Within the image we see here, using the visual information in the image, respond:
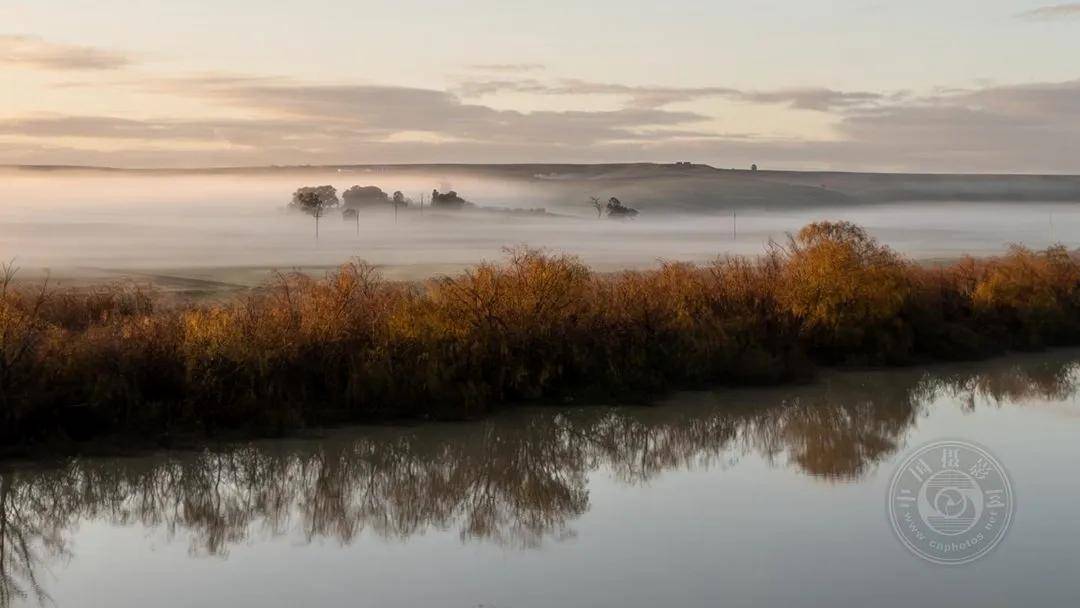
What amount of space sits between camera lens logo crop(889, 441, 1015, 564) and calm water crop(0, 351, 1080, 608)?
0.61 feet

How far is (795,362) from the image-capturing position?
18594 mm

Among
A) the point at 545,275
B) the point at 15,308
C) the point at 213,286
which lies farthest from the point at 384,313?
the point at 213,286

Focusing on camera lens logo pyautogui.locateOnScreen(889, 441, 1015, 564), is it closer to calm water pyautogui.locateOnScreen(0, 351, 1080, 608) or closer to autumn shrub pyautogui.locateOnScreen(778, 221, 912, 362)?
calm water pyautogui.locateOnScreen(0, 351, 1080, 608)

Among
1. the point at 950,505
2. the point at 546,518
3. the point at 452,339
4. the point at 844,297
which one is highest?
the point at 844,297

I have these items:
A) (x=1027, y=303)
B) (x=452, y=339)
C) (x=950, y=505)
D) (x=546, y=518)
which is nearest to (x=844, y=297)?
(x=1027, y=303)

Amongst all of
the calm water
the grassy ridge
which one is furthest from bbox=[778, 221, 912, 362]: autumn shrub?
the calm water

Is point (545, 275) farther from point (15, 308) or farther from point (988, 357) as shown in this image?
point (988, 357)

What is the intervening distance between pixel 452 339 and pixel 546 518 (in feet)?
16.8

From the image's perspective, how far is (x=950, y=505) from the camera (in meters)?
10.2

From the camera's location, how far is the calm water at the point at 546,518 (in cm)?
845

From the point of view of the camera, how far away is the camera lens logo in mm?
9352

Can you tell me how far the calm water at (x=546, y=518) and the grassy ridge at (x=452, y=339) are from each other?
0.77 metres

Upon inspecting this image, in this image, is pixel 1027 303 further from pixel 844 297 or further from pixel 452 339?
pixel 452 339

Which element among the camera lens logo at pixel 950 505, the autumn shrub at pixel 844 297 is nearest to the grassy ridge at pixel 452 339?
the autumn shrub at pixel 844 297
